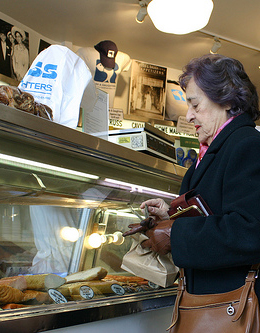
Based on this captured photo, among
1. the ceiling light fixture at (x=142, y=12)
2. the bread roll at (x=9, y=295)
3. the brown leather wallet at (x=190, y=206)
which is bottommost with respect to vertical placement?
the bread roll at (x=9, y=295)

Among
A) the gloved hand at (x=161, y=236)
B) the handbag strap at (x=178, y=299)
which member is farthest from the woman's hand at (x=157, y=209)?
the handbag strap at (x=178, y=299)

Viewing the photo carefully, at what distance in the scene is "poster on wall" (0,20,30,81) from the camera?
9.52 ft

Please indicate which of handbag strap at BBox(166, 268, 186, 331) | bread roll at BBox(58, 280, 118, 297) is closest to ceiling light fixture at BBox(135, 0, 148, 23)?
bread roll at BBox(58, 280, 118, 297)

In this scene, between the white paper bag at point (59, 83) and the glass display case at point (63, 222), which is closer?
the glass display case at point (63, 222)

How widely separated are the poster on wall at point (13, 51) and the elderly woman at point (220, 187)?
195 centimetres

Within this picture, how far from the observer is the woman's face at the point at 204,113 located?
1.27 meters

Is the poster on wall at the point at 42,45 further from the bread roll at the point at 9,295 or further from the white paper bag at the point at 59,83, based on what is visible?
the bread roll at the point at 9,295

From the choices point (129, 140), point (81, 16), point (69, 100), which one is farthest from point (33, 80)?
point (81, 16)

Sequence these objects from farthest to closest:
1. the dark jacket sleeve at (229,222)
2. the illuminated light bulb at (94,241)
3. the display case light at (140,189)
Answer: the display case light at (140,189) < the illuminated light bulb at (94,241) < the dark jacket sleeve at (229,222)

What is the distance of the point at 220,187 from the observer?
1.12 metres

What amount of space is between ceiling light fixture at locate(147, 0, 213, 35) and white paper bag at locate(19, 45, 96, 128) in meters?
1.23

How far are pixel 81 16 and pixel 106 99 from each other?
5.76ft

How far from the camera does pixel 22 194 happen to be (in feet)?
4.50

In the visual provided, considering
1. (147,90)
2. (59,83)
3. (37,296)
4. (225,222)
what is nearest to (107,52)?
(147,90)
